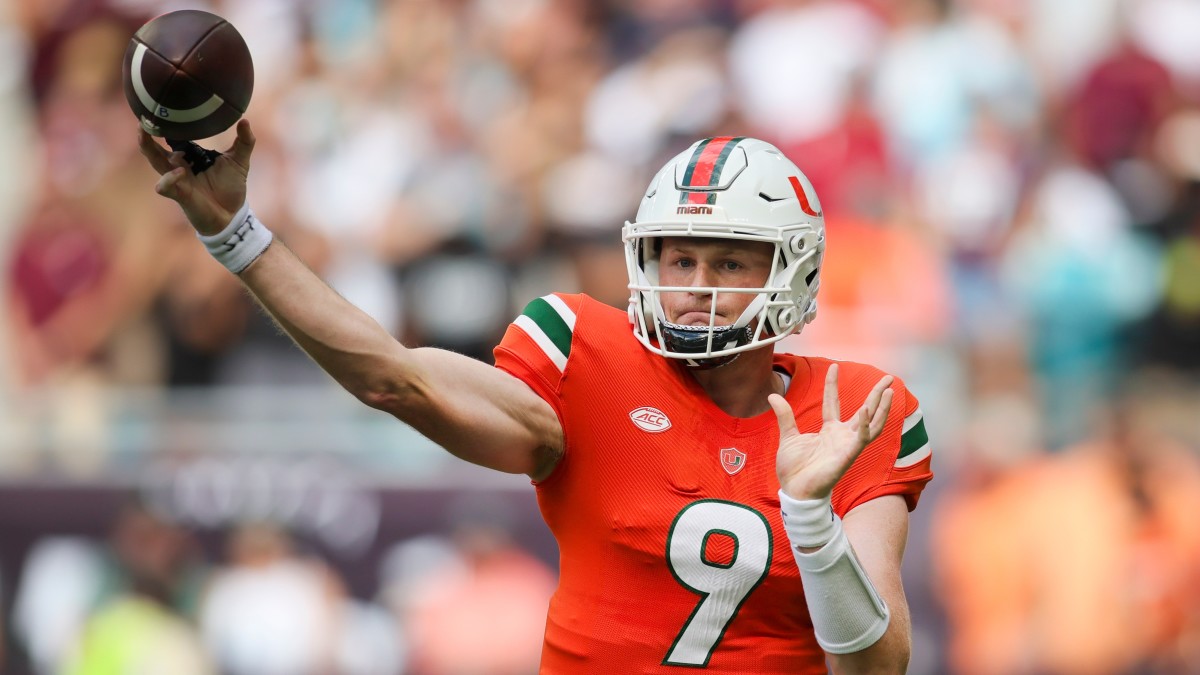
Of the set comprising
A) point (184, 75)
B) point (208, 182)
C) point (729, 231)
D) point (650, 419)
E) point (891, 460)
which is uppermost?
point (184, 75)

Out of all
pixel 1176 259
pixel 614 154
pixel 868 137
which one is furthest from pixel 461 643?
pixel 1176 259

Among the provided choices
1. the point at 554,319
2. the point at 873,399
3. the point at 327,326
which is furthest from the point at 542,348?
the point at 873,399

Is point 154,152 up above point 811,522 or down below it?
above

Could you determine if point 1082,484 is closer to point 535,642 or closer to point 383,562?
point 535,642

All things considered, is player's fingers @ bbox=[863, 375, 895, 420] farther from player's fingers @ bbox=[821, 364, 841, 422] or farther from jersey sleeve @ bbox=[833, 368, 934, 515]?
jersey sleeve @ bbox=[833, 368, 934, 515]

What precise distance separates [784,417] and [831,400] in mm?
108

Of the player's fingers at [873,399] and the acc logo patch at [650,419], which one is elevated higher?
the player's fingers at [873,399]

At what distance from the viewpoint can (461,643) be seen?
7879mm

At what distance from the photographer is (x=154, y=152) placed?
3.07 meters

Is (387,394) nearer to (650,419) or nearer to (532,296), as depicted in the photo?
(650,419)

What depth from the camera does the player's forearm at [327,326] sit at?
3.02 metres

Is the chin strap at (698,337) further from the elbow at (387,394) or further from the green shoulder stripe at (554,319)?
the elbow at (387,394)

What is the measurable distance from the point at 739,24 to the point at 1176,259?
2857mm

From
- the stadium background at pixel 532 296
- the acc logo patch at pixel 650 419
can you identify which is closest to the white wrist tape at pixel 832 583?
the acc logo patch at pixel 650 419
